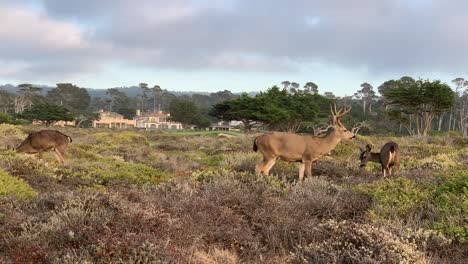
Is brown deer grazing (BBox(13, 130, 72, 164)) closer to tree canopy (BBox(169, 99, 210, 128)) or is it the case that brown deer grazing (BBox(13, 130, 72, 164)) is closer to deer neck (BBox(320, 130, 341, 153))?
deer neck (BBox(320, 130, 341, 153))

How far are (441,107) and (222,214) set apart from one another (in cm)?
4537

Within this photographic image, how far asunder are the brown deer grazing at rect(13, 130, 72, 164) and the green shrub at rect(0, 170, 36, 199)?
5935mm

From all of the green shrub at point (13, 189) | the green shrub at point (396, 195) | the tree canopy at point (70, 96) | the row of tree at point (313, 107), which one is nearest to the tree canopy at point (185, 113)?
the row of tree at point (313, 107)

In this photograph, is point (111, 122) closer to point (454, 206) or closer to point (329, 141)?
point (329, 141)

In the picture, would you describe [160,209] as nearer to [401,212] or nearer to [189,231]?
[189,231]

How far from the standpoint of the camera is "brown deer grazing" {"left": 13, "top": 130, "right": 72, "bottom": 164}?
599 inches

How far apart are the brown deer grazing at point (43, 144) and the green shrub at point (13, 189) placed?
19.5 feet

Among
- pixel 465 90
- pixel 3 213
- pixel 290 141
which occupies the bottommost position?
pixel 3 213

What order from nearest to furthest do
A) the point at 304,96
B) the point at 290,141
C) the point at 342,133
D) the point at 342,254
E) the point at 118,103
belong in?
the point at 342,254 → the point at 290,141 → the point at 342,133 → the point at 304,96 → the point at 118,103

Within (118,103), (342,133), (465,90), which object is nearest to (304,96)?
(342,133)

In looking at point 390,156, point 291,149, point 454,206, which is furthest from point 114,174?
point 454,206

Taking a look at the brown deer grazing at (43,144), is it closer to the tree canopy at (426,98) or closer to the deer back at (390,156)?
the deer back at (390,156)

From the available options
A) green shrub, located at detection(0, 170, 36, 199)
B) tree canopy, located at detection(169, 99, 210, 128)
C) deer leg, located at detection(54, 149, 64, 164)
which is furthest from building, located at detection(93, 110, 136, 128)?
green shrub, located at detection(0, 170, 36, 199)

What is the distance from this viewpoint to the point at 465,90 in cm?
12862
